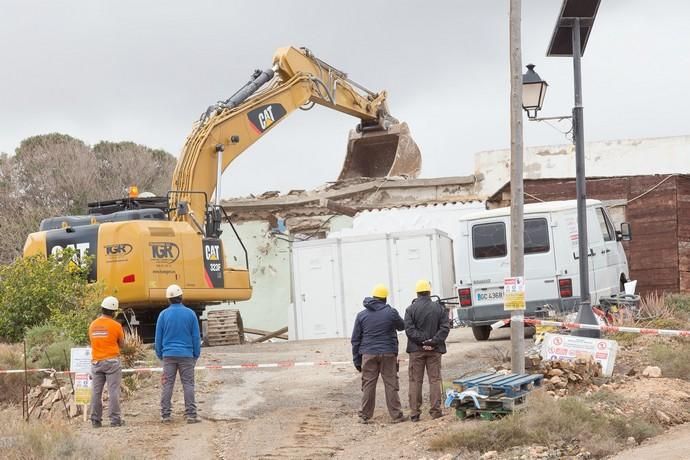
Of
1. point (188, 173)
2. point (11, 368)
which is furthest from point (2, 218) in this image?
point (11, 368)

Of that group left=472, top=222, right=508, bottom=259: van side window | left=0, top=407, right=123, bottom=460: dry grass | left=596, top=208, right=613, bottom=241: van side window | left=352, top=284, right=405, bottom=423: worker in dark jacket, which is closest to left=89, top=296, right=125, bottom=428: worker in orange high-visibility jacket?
left=0, top=407, right=123, bottom=460: dry grass

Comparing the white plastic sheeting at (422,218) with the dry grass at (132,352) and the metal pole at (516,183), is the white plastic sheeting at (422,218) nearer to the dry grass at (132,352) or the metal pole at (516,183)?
the dry grass at (132,352)

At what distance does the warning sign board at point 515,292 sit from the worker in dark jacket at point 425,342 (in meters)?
1.06

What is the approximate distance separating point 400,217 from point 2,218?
23.3 metres

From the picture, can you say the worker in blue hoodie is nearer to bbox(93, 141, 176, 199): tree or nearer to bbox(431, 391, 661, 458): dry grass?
bbox(431, 391, 661, 458): dry grass

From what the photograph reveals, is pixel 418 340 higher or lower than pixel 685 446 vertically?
higher

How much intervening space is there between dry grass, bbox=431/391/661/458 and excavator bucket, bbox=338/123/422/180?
67.3 feet

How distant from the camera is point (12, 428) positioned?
12.8m

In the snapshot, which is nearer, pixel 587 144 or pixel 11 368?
pixel 11 368

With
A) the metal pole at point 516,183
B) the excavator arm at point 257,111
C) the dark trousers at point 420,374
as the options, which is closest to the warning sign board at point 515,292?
the metal pole at point 516,183

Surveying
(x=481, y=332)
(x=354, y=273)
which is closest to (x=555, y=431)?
(x=481, y=332)

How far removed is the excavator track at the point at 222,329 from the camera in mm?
24828

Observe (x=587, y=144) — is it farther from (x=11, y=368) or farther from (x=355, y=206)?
(x=11, y=368)

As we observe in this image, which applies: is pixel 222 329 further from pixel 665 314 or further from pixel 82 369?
pixel 665 314
